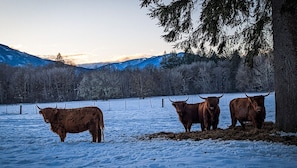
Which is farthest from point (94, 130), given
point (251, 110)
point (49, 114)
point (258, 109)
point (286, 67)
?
point (286, 67)

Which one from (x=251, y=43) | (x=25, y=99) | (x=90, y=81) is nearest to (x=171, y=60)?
(x=90, y=81)

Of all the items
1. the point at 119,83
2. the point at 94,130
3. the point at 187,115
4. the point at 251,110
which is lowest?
the point at 94,130

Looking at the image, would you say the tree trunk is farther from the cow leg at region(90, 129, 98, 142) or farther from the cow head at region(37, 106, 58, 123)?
the cow head at region(37, 106, 58, 123)

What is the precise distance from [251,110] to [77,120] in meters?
6.15

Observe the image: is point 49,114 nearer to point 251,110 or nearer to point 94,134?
point 94,134

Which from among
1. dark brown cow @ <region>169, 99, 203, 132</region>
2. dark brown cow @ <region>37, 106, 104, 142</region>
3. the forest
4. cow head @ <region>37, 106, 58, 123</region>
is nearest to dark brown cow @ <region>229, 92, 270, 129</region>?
dark brown cow @ <region>169, 99, 203, 132</region>

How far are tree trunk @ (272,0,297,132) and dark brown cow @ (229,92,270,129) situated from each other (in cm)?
135

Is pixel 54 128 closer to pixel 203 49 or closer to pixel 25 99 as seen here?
pixel 203 49

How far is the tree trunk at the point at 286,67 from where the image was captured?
24.5 ft

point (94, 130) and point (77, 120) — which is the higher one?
point (77, 120)

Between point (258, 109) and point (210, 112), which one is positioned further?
point (210, 112)

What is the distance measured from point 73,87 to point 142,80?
2194cm

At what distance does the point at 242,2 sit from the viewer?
910 cm

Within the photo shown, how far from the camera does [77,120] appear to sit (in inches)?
395
